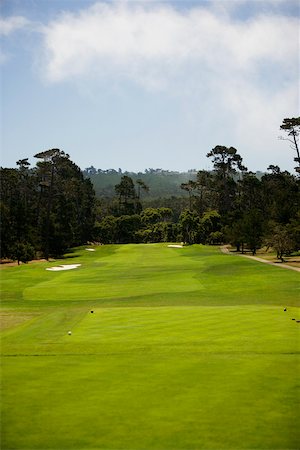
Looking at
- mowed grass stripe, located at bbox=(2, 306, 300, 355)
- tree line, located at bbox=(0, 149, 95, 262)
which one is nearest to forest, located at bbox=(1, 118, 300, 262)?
tree line, located at bbox=(0, 149, 95, 262)

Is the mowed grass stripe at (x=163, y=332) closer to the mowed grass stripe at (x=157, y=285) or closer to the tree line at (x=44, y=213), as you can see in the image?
the mowed grass stripe at (x=157, y=285)

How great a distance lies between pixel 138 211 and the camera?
149125 mm

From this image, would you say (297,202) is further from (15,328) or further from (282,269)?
(15,328)

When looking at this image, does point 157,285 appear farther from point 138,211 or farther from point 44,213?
point 138,211

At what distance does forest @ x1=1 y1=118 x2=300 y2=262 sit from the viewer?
66.0 m

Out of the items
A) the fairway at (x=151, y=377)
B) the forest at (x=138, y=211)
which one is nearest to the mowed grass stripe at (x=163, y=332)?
the fairway at (x=151, y=377)

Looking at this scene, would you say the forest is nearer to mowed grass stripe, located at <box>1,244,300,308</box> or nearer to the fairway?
mowed grass stripe, located at <box>1,244,300,308</box>

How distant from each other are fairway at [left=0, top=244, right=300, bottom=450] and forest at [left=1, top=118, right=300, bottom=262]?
3622 centimetres

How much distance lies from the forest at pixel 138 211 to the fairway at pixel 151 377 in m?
36.2

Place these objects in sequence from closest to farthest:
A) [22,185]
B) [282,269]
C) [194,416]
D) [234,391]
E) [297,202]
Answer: [194,416] → [234,391] → [282,269] → [297,202] → [22,185]

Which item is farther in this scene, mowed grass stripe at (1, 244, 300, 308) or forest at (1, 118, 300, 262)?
forest at (1, 118, 300, 262)

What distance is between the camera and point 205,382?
11.6 metres

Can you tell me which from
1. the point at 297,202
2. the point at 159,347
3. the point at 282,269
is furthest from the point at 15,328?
the point at 297,202

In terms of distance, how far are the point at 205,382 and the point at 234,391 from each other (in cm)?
90
